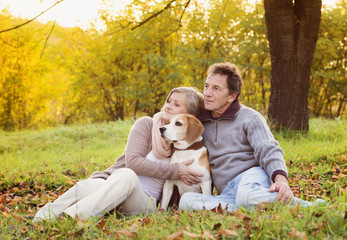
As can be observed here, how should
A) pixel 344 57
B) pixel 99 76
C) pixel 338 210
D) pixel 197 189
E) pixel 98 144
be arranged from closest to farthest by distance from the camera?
pixel 338 210
pixel 197 189
pixel 98 144
pixel 344 57
pixel 99 76

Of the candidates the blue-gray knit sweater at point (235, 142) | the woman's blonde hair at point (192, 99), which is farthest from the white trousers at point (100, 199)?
the woman's blonde hair at point (192, 99)

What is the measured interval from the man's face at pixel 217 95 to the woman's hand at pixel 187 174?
63cm

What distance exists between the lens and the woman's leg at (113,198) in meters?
3.12

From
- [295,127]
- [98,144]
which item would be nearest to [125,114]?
[98,144]

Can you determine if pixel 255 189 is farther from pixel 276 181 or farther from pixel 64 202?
pixel 64 202

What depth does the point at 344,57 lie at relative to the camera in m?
14.7

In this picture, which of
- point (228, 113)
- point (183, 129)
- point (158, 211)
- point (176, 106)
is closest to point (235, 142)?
point (228, 113)

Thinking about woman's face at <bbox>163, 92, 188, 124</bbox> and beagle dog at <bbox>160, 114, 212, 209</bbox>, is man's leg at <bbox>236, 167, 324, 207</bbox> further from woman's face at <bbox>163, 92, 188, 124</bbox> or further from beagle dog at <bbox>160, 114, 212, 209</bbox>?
woman's face at <bbox>163, 92, 188, 124</bbox>

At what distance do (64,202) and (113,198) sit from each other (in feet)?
1.54

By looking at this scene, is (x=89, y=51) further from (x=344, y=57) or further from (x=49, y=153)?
(x=344, y=57)

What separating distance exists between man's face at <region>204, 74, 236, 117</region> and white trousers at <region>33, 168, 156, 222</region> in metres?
1.11

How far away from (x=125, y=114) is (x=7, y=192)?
12187mm

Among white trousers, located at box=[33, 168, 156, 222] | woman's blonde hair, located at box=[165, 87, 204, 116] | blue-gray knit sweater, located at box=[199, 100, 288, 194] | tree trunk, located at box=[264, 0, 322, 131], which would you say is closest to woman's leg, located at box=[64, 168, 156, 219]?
white trousers, located at box=[33, 168, 156, 222]

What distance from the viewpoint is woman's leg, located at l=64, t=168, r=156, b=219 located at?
3119 mm
